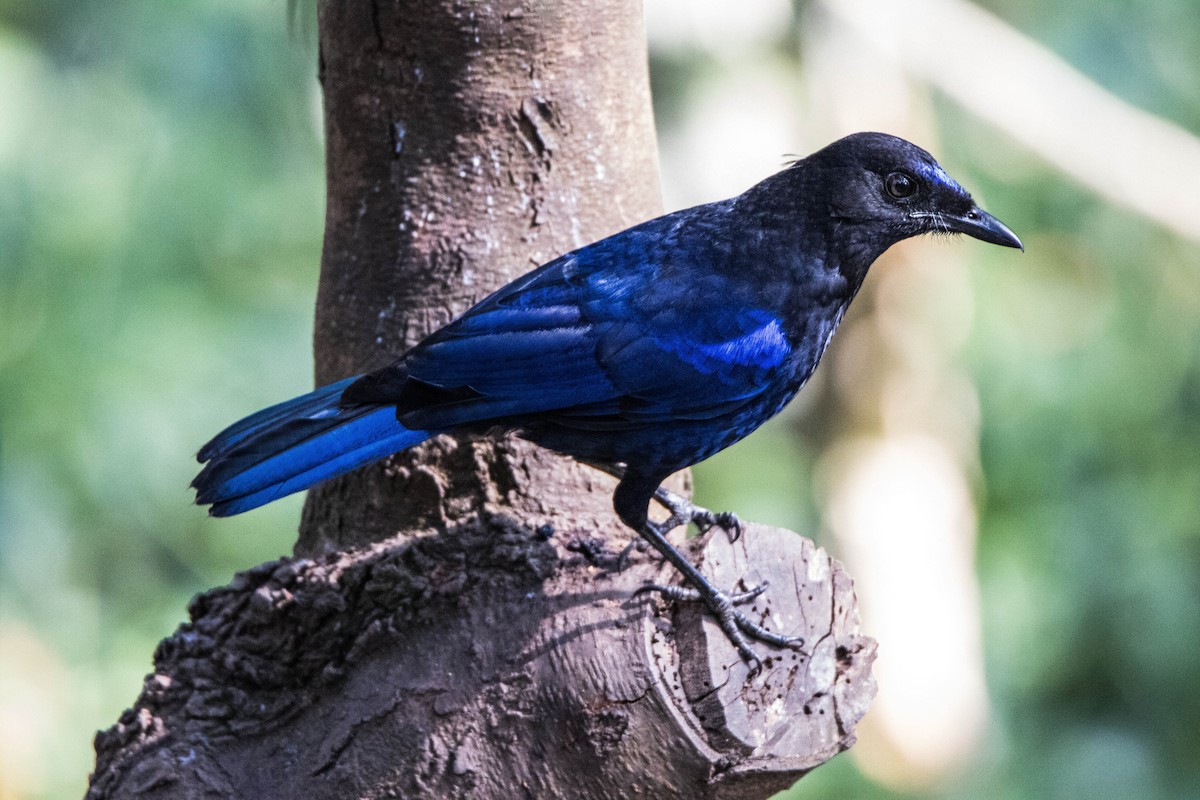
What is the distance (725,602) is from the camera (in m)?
2.54

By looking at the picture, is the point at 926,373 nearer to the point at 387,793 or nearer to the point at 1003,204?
the point at 1003,204

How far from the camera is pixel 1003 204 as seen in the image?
7070 millimetres

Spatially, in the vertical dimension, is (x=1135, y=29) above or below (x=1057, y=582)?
above

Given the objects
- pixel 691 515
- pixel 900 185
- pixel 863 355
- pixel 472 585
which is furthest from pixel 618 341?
pixel 863 355

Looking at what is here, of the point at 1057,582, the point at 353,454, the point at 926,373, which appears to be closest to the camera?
the point at 353,454

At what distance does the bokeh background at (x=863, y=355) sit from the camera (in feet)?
19.6

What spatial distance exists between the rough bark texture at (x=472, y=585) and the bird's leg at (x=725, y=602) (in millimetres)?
31

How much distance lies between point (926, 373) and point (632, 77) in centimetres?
390

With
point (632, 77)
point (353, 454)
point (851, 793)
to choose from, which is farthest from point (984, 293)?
point (353, 454)

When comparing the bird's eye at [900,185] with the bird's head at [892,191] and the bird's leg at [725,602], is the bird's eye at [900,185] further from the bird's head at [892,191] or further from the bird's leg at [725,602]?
the bird's leg at [725,602]

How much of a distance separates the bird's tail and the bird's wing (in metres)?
0.21

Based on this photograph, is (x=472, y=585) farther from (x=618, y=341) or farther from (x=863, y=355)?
(x=863, y=355)

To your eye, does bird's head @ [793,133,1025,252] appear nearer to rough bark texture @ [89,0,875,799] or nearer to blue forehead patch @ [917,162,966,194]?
blue forehead patch @ [917,162,966,194]

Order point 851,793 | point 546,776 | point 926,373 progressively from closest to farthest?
point 546,776 → point 851,793 → point 926,373
